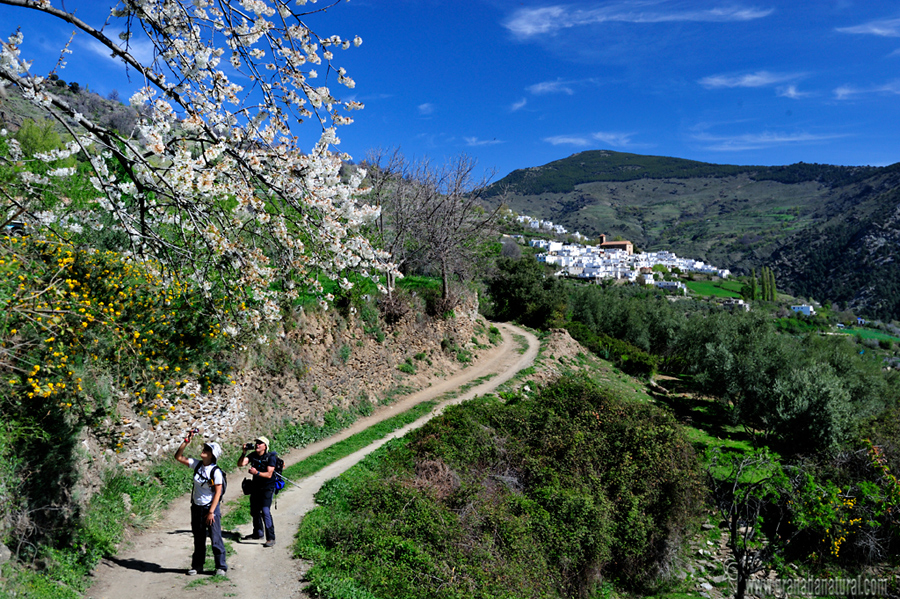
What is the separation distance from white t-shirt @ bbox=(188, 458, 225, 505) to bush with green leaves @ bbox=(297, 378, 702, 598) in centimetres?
171

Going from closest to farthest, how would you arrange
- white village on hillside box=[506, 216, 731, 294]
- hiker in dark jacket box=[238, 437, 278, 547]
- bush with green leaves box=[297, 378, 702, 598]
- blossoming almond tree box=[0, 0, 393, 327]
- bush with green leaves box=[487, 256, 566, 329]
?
1. blossoming almond tree box=[0, 0, 393, 327]
2. hiker in dark jacket box=[238, 437, 278, 547]
3. bush with green leaves box=[297, 378, 702, 598]
4. bush with green leaves box=[487, 256, 566, 329]
5. white village on hillside box=[506, 216, 731, 294]

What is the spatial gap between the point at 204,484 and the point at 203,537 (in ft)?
2.29

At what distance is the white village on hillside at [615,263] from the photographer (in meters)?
113

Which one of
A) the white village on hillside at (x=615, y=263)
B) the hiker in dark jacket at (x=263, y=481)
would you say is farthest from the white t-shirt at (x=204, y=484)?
the white village on hillside at (x=615, y=263)

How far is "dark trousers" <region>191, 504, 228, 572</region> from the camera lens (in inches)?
217

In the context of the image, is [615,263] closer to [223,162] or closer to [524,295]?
[524,295]

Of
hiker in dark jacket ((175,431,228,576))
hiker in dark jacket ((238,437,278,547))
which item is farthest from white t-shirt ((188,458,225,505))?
hiker in dark jacket ((238,437,278,547))

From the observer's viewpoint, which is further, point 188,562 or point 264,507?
point 264,507

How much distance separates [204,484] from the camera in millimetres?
5512

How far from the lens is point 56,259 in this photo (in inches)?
309

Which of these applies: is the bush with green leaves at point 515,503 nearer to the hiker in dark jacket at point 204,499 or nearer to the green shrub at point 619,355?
the hiker in dark jacket at point 204,499

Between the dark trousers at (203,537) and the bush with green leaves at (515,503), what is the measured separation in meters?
1.15

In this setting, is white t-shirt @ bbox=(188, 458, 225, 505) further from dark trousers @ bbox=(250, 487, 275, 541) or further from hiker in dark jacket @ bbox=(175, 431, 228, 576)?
dark trousers @ bbox=(250, 487, 275, 541)

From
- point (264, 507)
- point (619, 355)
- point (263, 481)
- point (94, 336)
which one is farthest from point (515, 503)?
point (619, 355)
